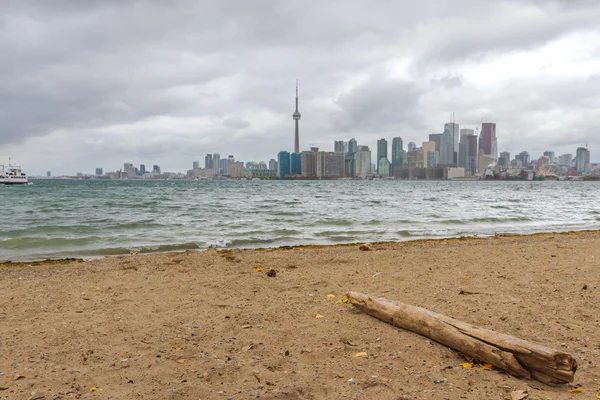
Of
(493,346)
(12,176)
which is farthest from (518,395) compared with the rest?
(12,176)

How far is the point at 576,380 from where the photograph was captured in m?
3.53

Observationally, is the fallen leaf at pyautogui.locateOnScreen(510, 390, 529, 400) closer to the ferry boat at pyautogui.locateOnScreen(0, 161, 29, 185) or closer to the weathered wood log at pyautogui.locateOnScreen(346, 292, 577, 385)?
the weathered wood log at pyautogui.locateOnScreen(346, 292, 577, 385)

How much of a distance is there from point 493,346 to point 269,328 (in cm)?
237

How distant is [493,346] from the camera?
3803mm

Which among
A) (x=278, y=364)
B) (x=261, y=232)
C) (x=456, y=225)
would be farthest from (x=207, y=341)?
(x=456, y=225)

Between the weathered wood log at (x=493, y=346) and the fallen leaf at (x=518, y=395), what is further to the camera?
the weathered wood log at (x=493, y=346)

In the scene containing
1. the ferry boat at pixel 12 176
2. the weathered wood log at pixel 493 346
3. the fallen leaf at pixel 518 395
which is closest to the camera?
the fallen leaf at pixel 518 395

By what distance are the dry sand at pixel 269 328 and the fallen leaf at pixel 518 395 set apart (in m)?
0.06

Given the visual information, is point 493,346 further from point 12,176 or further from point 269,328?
point 12,176

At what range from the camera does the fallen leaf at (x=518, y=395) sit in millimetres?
3273

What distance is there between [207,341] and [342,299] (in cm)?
213

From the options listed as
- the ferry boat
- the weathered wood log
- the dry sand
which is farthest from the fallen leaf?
the ferry boat

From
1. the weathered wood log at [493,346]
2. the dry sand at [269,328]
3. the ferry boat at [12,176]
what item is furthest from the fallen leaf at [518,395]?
the ferry boat at [12,176]

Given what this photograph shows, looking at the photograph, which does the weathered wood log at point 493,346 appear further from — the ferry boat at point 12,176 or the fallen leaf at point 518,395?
the ferry boat at point 12,176
